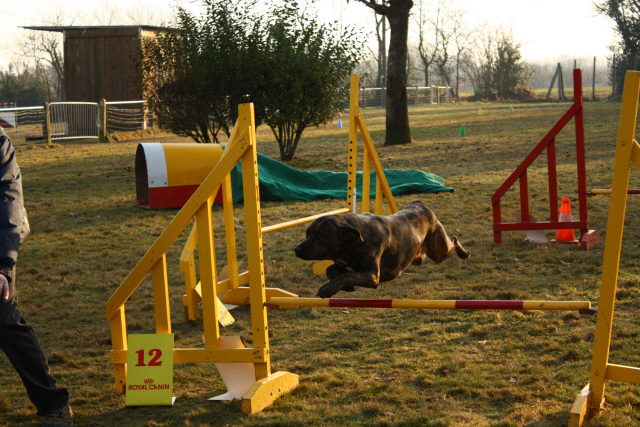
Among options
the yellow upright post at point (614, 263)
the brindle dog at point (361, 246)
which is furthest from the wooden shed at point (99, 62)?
the yellow upright post at point (614, 263)

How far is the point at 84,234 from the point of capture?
8891 mm

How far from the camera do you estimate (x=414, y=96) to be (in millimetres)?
48000

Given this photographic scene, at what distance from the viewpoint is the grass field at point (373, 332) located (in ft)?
12.1

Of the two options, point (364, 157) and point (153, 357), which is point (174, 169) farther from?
point (153, 357)

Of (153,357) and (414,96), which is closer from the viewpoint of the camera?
(153,357)

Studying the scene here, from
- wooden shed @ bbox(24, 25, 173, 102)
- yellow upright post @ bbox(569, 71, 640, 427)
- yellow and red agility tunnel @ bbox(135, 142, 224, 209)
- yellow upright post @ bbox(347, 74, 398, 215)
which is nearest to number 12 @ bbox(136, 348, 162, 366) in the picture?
yellow upright post @ bbox(569, 71, 640, 427)

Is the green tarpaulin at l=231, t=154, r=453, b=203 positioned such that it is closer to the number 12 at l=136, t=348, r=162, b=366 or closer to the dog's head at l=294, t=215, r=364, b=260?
the number 12 at l=136, t=348, r=162, b=366

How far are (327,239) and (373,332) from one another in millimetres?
1552

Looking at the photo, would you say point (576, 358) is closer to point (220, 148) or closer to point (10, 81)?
point (220, 148)

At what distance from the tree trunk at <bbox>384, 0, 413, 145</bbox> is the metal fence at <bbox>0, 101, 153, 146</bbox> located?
8251mm

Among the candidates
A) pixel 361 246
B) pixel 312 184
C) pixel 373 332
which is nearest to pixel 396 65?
pixel 312 184

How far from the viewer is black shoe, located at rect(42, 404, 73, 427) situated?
137 inches

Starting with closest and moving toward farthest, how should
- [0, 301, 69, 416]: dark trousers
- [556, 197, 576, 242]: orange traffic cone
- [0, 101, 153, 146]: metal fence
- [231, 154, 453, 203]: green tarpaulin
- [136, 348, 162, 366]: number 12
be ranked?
1. [0, 301, 69, 416]: dark trousers
2. [136, 348, 162, 366]: number 12
3. [556, 197, 576, 242]: orange traffic cone
4. [231, 154, 453, 203]: green tarpaulin
5. [0, 101, 153, 146]: metal fence

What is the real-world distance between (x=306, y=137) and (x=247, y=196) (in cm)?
1958
